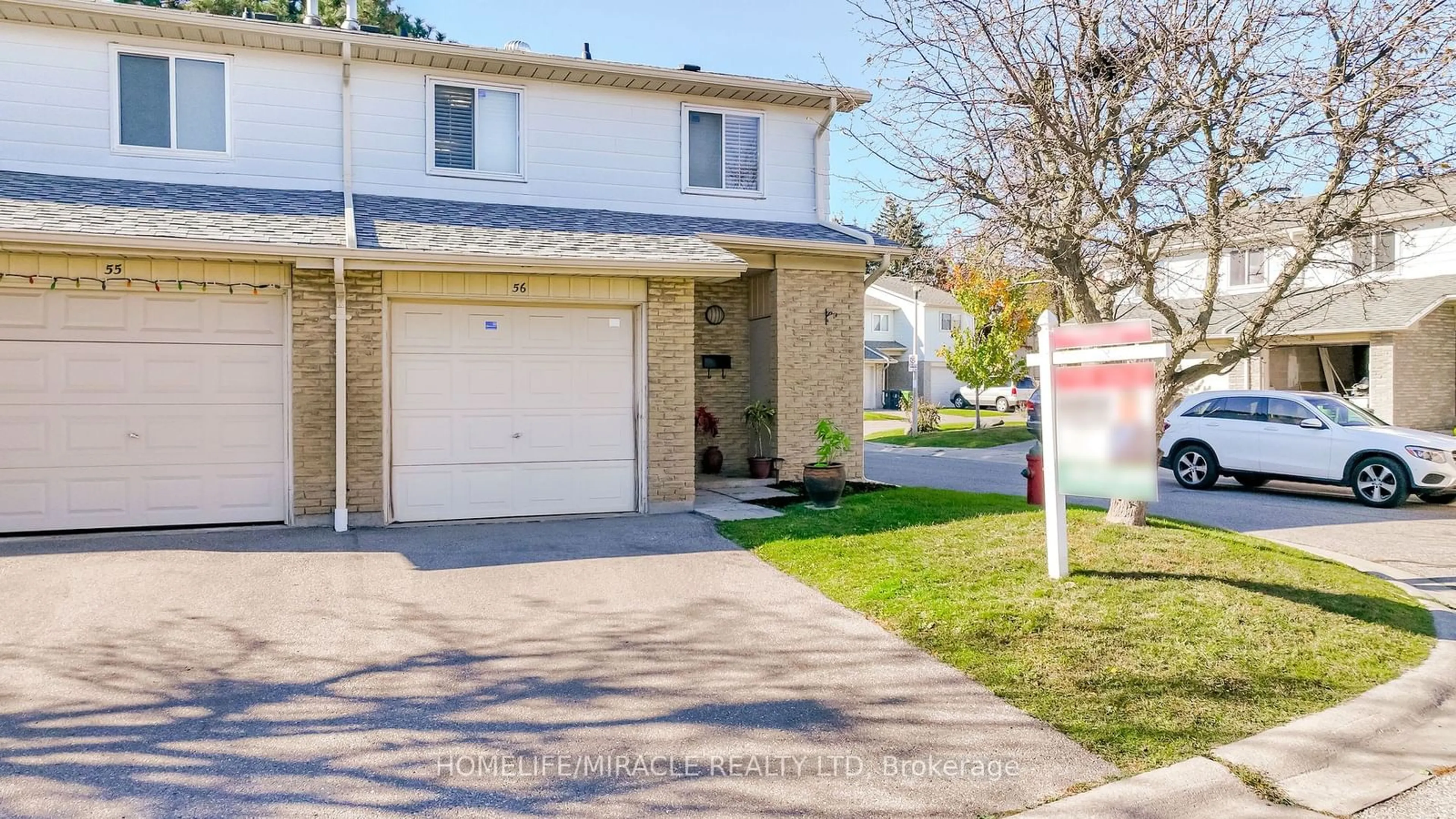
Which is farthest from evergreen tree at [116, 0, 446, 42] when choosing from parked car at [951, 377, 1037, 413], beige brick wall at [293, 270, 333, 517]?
parked car at [951, 377, 1037, 413]

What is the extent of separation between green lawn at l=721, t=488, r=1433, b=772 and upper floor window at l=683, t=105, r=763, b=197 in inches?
246

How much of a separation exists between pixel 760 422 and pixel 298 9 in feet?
75.8

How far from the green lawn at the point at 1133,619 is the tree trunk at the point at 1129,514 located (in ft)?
0.54

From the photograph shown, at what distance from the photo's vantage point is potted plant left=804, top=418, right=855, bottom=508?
437 inches

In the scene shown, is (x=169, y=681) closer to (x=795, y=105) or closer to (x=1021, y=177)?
(x=1021, y=177)

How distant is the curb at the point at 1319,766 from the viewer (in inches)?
155

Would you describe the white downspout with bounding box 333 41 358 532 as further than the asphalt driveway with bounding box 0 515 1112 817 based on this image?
Yes

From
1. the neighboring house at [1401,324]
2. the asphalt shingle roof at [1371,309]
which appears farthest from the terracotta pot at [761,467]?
the neighboring house at [1401,324]

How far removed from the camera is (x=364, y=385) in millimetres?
10102

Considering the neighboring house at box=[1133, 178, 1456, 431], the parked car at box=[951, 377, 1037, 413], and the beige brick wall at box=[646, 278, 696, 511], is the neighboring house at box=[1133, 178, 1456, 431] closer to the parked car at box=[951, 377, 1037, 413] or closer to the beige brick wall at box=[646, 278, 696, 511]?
the beige brick wall at box=[646, 278, 696, 511]

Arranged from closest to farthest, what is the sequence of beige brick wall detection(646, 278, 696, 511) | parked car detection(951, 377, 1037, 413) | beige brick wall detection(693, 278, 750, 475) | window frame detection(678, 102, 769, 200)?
beige brick wall detection(646, 278, 696, 511)
window frame detection(678, 102, 769, 200)
beige brick wall detection(693, 278, 750, 475)
parked car detection(951, 377, 1037, 413)

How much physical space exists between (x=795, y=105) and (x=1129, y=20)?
675 centimetres

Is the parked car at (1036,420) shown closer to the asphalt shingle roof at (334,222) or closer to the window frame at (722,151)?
the asphalt shingle roof at (334,222)

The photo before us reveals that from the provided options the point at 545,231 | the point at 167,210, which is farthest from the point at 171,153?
the point at 545,231
